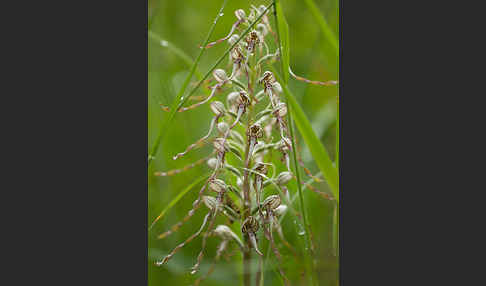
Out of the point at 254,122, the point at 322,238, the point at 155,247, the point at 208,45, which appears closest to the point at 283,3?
the point at 208,45

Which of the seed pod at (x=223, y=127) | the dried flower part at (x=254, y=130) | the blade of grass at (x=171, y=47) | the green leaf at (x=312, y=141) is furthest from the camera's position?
the blade of grass at (x=171, y=47)

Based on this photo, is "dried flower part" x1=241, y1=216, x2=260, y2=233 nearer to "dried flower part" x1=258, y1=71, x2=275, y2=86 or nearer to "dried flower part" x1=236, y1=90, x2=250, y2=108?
"dried flower part" x1=236, y1=90, x2=250, y2=108

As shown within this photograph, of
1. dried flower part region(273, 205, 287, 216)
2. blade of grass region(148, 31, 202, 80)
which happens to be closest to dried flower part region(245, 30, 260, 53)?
blade of grass region(148, 31, 202, 80)

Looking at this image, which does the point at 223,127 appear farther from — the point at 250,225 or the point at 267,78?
the point at 250,225

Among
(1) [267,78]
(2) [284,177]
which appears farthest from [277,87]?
(2) [284,177]

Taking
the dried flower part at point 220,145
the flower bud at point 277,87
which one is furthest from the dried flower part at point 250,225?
the flower bud at point 277,87

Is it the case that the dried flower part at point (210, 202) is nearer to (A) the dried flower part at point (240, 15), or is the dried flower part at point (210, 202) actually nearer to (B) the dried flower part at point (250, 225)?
(B) the dried flower part at point (250, 225)

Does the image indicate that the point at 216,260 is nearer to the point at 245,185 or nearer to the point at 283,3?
the point at 245,185
